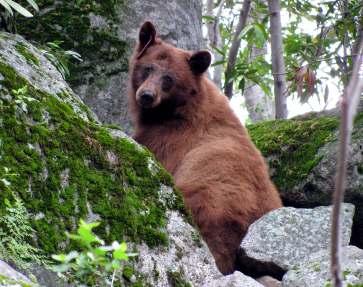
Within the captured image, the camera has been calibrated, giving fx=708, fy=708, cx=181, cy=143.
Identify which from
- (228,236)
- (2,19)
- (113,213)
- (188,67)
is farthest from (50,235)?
(188,67)

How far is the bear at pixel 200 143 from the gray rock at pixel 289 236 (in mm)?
435

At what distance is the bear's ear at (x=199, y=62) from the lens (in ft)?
25.0

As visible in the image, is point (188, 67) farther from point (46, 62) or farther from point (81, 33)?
point (46, 62)

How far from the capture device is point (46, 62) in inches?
228

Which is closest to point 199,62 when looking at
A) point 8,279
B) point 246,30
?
point 246,30

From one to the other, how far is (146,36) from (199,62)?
669mm

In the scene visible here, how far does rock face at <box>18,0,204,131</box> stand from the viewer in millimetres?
8461

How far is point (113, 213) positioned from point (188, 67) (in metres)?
3.75

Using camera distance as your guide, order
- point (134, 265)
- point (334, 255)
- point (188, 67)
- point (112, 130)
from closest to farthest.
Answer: point (334, 255)
point (134, 265)
point (112, 130)
point (188, 67)

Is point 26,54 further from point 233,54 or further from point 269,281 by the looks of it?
point 233,54

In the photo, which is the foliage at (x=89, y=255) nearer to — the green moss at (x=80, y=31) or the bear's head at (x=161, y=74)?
the bear's head at (x=161, y=74)

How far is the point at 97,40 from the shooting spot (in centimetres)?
867

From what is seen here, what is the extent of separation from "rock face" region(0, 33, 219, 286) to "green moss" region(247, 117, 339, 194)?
261cm

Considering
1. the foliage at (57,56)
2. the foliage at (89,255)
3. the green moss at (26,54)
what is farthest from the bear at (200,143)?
the foliage at (89,255)
